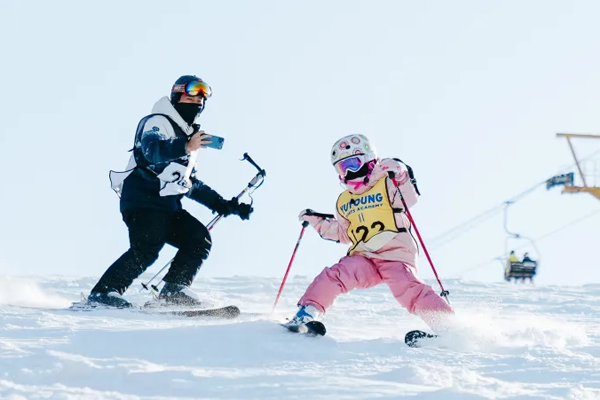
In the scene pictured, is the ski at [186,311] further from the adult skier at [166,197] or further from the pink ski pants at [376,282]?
the pink ski pants at [376,282]

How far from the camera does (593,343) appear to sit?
6473 mm

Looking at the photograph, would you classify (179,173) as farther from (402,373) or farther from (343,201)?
(402,373)

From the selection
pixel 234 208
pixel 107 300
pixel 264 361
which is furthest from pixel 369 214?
pixel 264 361

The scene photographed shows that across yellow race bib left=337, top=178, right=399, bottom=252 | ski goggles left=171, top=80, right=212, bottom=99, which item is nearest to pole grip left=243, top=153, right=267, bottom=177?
ski goggles left=171, top=80, right=212, bottom=99

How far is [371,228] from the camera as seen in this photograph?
648cm

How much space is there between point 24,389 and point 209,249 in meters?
3.36

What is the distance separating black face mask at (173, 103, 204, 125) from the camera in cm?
702

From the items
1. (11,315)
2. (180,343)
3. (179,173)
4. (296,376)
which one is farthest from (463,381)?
(179,173)

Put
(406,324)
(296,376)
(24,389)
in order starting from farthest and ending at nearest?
(406,324)
(296,376)
(24,389)

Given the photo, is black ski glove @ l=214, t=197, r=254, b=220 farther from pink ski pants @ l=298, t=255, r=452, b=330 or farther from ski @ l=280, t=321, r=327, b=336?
ski @ l=280, t=321, r=327, b=336

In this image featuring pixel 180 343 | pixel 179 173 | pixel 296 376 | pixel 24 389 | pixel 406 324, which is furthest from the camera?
pixel 406 324

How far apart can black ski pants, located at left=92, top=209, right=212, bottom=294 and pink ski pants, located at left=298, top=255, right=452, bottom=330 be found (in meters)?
1.19

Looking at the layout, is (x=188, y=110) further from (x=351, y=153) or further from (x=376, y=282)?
(x=376, y=282)

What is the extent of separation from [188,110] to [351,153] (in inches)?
48.7
